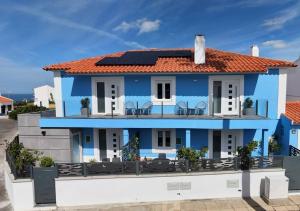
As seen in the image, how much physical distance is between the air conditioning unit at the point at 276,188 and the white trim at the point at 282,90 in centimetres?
474

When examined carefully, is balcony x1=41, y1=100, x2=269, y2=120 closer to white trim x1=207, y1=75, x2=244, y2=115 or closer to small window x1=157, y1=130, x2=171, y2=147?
white trim x1=207, y1=75, x2=244, y2=115

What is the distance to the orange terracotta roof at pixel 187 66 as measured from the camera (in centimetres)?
1296

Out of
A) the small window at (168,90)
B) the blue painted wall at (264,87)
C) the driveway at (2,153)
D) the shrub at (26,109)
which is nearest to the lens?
the driveway at (2,153)

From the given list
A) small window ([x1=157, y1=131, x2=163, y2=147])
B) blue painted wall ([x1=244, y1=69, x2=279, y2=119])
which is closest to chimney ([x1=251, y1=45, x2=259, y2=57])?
blue painted wall ([x1=244, y1=69, x2=279, y2=119])

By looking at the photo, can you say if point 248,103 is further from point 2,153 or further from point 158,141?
point 2,153

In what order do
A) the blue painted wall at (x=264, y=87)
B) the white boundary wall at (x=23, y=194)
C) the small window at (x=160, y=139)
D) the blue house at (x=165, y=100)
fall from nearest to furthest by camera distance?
the white boundary wall at (x=23, y=194) → the blue house at (x=165, y=100) → the blue painted wall at (x=264, y=87) → the small window at (x=160, y=139)

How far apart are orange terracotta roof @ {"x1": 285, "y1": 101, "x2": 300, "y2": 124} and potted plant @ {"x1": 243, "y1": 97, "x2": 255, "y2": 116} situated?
240cm

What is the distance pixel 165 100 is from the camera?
45.7ft

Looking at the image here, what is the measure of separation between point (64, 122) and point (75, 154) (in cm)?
290

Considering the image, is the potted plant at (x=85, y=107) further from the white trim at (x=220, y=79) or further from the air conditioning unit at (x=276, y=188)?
the air conditioning unit at (x=276, y=188)

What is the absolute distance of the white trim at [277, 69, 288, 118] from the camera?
13.4 metres

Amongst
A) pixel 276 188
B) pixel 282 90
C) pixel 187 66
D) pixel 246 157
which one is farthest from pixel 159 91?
pixel 276 188

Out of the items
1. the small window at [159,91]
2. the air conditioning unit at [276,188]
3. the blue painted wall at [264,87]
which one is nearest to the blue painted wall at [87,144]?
the small window at [159,91]

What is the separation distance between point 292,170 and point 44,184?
41.2 ft
